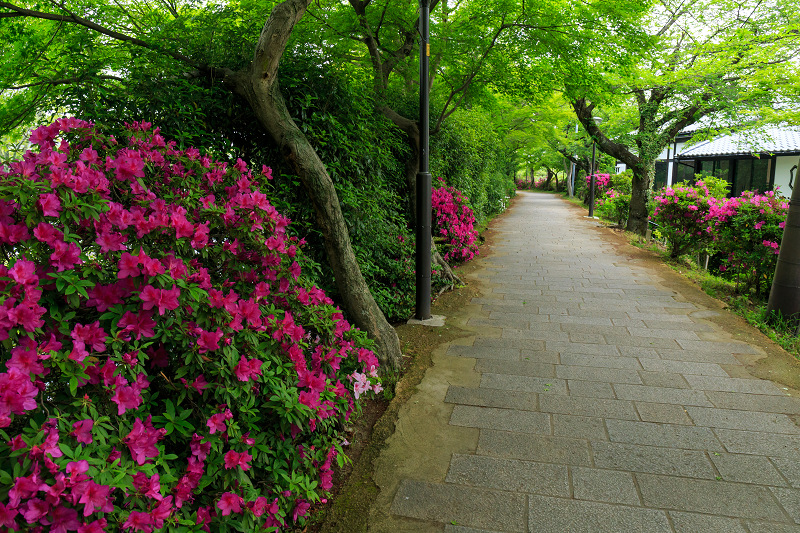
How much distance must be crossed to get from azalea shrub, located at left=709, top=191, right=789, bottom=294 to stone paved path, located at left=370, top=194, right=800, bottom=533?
156cm

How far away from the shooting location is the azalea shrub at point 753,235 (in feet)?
21.3

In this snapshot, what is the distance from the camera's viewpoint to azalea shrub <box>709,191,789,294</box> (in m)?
6.50

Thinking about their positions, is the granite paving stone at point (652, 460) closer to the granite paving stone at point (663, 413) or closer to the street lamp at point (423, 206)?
Answer: the granite paving stone at point (663, 413)

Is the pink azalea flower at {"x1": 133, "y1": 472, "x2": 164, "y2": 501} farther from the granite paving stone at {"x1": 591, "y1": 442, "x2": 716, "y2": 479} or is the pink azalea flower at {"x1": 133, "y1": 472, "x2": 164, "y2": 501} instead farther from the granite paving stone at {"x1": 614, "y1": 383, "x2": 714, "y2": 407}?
the granite paving stone at {"x1": 614, "y1": 383, "x2": 714, "y2": 407}

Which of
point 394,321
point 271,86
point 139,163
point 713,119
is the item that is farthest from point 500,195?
point 139,163

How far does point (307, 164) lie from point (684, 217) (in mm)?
8313

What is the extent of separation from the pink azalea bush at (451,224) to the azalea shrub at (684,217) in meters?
3.88

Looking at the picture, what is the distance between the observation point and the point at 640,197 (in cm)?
1484

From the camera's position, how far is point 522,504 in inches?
105

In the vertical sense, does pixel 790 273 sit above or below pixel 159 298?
below

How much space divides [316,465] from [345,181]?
2684 mm

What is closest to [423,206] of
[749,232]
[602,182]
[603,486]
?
[603,486]

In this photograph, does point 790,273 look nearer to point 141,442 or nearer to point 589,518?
point 589,518

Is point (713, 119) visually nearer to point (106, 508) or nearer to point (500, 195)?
point (500, 195)
